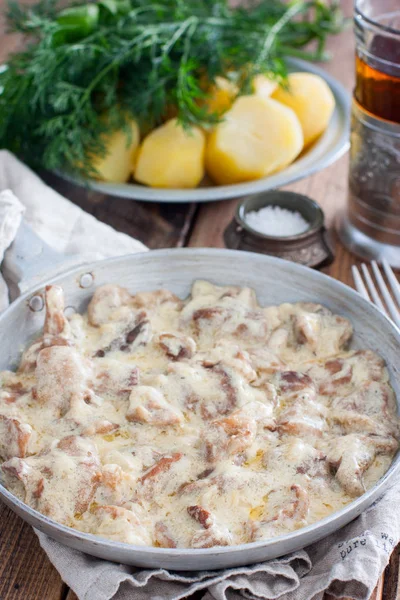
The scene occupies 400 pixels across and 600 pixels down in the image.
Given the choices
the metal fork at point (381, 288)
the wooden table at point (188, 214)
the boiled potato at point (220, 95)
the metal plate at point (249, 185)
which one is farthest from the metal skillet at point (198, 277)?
the boiled potato at point (220, 95)

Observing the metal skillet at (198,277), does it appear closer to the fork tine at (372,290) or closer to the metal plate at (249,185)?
the fork tine at (372,290)

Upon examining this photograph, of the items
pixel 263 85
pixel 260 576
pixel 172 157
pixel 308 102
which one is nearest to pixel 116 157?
pixel 172 157

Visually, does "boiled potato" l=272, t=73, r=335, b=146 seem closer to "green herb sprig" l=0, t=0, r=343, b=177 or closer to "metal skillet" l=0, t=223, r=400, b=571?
"green herb sprig" l=0, t=0, r=343, b=177

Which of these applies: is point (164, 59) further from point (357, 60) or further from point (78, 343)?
point (78, 343)

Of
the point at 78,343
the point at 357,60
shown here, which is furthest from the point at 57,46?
the point at 78,343

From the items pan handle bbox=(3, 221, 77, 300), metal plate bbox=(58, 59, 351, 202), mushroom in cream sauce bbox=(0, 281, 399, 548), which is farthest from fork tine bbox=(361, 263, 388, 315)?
pan handle bbox=(3, 221, 77, 300)

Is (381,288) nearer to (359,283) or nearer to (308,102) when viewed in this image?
(359,283)
